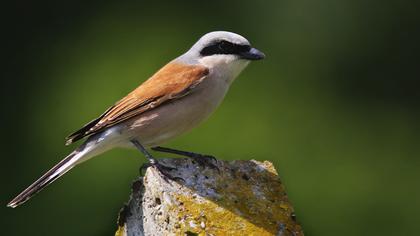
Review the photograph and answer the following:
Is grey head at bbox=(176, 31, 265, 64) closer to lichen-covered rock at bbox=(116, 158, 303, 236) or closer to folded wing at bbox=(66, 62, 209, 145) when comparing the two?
folded wing at bbox=(66, 62, 209, 145)

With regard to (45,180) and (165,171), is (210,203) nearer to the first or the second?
(165,171)

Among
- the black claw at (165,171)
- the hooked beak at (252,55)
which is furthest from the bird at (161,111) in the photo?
the black claw at (165,171)

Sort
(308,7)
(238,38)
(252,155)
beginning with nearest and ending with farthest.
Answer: (238,38)
(252,155)
(308,7)

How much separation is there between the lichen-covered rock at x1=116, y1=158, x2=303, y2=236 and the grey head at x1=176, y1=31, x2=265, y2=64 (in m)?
1.05

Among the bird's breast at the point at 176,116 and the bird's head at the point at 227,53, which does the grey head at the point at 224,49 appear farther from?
the bird's breast at the point at 176,116

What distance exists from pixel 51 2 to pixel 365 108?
2.41 meters

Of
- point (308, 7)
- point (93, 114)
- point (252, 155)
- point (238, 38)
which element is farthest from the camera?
point (308, 7)

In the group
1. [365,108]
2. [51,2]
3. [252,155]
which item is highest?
[51,2]

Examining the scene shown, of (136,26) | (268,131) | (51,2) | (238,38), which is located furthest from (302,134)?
(51,2)

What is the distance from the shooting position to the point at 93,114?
537cm

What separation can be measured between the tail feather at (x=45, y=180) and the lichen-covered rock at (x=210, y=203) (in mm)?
900

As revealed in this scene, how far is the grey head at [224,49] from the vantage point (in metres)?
4.25

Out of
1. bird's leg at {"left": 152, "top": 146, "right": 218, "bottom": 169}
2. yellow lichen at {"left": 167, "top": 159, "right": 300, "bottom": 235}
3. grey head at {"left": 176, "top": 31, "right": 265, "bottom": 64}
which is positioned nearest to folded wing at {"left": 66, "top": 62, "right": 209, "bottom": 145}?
grey head at {"left": 176, "top": 31, "right": 265, "bottom": 64}

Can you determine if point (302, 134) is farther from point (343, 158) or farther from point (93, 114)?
point (93, 114)
